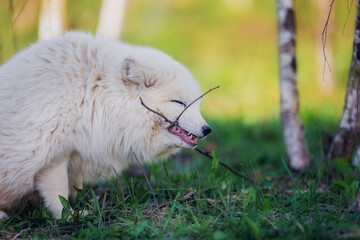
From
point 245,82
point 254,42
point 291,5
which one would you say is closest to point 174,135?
point 291,5

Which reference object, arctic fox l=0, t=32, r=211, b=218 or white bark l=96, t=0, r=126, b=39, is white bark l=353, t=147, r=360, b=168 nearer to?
arctic fox l=0, t=32, r=211, b=218

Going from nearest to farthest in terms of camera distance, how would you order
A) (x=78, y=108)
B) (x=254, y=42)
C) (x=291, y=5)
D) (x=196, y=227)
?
(x=196, y=227)
(x=78, y=108)
(x=291, y=5)
(x=254, y=42)

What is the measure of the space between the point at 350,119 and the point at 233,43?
1092 cm

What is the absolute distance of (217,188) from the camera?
3656 millimetres

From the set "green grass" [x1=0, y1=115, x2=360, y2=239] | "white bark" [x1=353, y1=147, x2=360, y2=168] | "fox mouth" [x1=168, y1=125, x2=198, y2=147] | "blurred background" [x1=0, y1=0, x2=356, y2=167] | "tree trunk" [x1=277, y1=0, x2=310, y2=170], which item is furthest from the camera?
"blurred background" [x1=0, y1=0, x2=356, y2=167]

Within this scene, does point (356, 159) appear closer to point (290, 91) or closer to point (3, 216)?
point (290, 91)

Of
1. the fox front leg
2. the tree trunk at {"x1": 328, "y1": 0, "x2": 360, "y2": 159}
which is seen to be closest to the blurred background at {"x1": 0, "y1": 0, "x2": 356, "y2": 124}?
the tree trunk at {"x1": 328, "y1": 0, "x2": 360, "y2": 159}

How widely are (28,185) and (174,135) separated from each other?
125 centimetres

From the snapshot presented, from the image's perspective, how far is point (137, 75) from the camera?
3.35 meters

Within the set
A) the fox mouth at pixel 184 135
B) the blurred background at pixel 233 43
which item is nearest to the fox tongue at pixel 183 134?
the fox mouth at pixel 184 135

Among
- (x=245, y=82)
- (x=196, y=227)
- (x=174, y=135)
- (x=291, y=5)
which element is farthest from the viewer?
(x=245, y=82)

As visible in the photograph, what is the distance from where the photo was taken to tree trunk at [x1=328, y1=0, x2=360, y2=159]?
11.9 feet

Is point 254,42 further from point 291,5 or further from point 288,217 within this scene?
point 288,217

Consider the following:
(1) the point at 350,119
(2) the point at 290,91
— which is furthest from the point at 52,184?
(1) the point at 350,119
